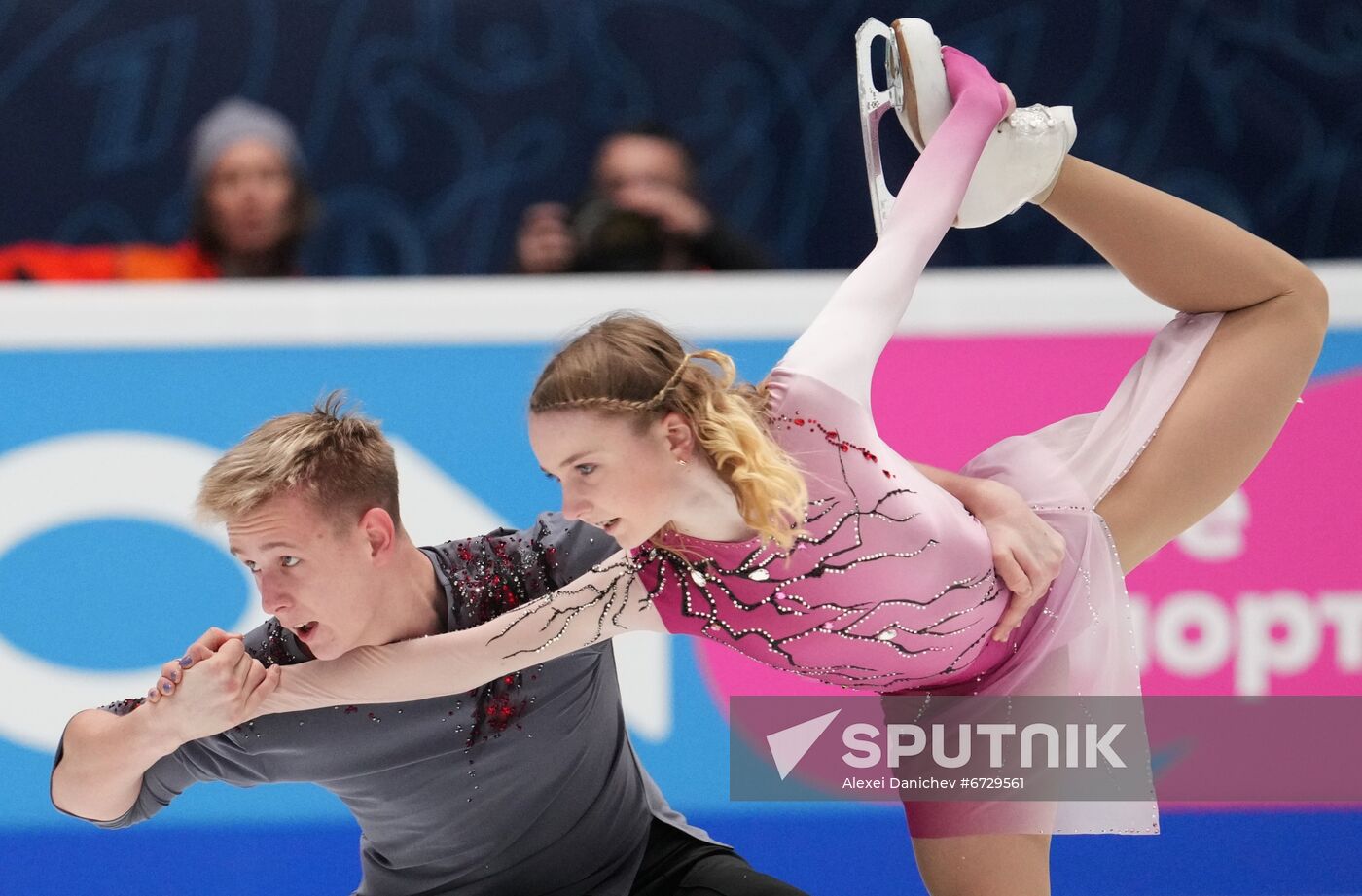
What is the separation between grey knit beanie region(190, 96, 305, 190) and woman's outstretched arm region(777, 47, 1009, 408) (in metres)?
2.01

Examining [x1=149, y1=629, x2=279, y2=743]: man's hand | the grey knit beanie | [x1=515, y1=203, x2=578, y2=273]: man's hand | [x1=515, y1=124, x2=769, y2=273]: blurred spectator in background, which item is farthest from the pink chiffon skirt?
the grey knit beanie

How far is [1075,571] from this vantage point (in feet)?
7.82

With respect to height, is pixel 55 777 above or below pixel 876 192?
below

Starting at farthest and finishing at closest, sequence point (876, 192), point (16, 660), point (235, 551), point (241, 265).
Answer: point (241, 265) < point (16, 660) < point (876, 192) < point (235, 551)

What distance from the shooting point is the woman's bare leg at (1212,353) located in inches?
95.2

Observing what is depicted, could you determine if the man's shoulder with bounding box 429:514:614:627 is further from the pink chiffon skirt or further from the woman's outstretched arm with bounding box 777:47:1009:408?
the pink chiffon skirt

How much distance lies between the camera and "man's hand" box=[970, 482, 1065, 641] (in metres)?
2.26

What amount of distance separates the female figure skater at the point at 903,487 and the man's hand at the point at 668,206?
4.42 ft

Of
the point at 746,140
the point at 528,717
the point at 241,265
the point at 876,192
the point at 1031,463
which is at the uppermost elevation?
the point at 746,140

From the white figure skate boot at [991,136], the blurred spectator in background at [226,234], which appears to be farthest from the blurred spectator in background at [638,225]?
the white figure skate boot at [991,136]

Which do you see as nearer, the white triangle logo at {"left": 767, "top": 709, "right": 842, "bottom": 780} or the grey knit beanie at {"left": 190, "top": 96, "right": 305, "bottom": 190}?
the white triangle logo at {"left": 767, "top": 709, "right": 842, "bottom": 780}

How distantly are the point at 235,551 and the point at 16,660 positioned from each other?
4.05 ft

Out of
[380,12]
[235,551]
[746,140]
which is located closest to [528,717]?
[235,551]

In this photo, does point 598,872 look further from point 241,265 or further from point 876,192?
point 241,265
